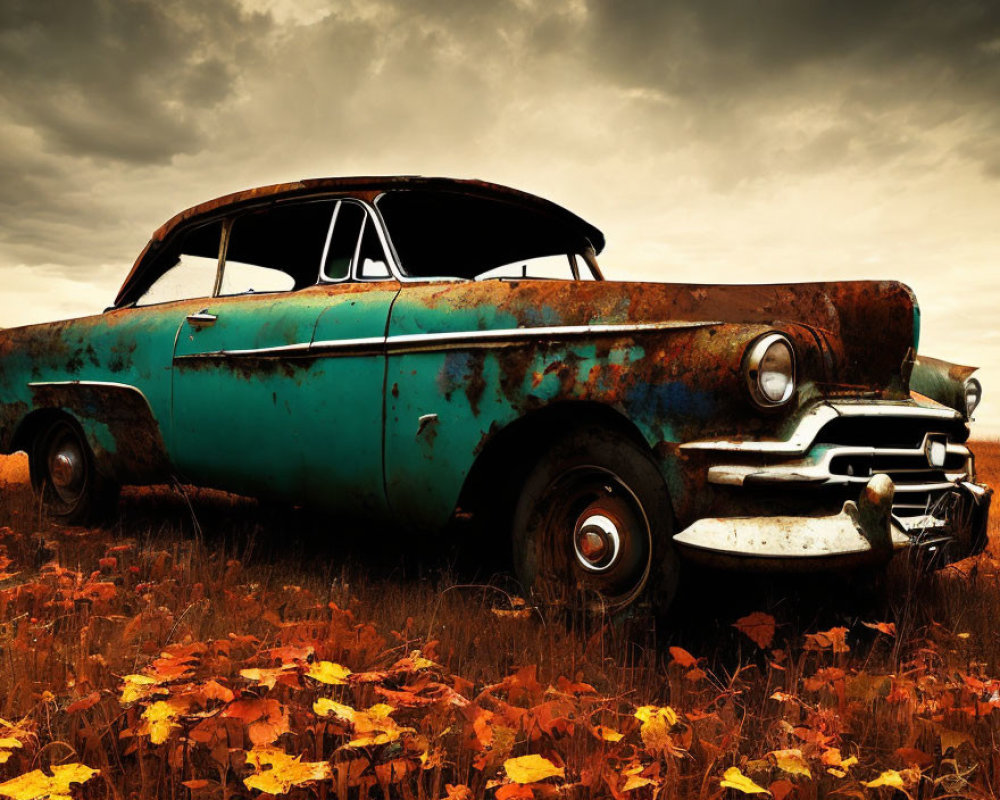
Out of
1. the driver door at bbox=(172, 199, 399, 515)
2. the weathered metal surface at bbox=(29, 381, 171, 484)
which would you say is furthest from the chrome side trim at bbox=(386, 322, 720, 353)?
the weathered metal surface at bbox=(29, 381, 171, 484)

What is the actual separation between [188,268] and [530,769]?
3.53m

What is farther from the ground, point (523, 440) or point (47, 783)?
point (523, 440)

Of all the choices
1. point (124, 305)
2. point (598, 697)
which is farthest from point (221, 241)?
point (598, 697)

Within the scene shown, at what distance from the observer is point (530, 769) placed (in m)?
1.51

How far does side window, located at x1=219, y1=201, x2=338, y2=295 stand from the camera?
370 centimetres

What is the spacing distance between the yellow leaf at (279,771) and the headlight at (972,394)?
2887mm

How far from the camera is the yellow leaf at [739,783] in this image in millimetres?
1506

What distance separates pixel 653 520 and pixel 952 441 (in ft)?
4.45

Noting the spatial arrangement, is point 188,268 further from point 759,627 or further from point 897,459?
point 897,459

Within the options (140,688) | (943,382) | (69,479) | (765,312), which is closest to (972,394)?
(943,382)

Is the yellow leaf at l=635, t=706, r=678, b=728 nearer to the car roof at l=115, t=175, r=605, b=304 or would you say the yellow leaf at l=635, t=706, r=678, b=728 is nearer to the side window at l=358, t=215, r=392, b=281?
the side window at l=358, t=215, r=392, b=281

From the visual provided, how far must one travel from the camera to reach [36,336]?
4.60m

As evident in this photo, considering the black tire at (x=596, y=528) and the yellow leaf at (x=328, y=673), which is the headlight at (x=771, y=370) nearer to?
the black tire at (x=596, y=528)

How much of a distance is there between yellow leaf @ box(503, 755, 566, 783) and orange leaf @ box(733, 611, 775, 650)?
97cm
